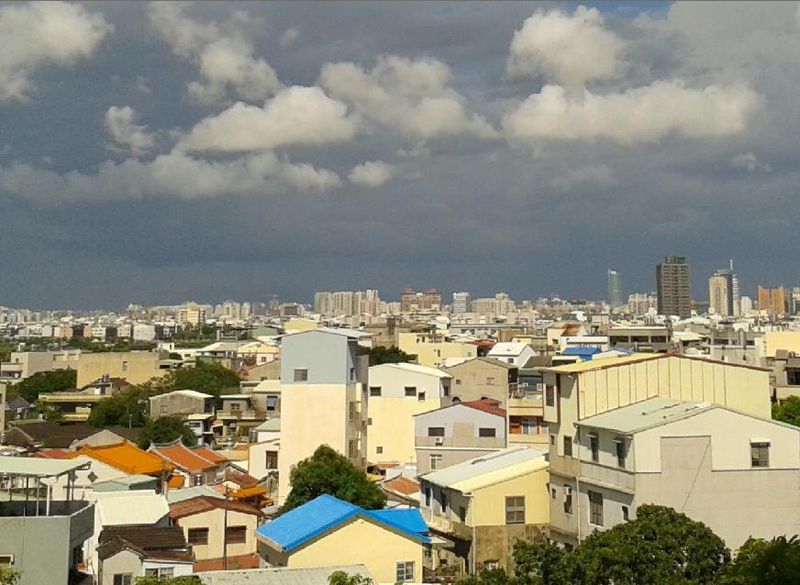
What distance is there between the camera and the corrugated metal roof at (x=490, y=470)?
19.4 m

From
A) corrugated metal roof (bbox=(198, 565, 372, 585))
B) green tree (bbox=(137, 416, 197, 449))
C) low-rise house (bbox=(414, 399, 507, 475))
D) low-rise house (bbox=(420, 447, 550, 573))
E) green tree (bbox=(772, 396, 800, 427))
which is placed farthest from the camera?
green tree (bbox=(137, 416, 197, 449))

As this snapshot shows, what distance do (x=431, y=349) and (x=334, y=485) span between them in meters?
46.7

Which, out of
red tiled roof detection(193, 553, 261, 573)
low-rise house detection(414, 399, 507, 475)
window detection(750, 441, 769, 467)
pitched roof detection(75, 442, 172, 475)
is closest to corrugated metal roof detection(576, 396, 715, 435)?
window detection(750, 441, 769, 467)

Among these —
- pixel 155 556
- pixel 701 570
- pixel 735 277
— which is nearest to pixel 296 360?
pixel 155 556

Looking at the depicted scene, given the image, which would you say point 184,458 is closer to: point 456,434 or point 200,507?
point 456,434

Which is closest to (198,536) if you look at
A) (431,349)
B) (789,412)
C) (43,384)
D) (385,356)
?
(789,412)

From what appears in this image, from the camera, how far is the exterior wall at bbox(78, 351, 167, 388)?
67.1 metres

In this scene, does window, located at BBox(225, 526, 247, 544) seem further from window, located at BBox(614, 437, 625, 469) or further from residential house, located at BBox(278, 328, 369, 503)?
residential house, located at BBox(278, 328, 369, 503)

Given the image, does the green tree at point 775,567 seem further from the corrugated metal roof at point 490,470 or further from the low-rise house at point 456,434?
the low-rise house at point 456,434

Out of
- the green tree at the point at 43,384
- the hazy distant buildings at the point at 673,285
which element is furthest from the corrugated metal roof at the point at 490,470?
the hazy distant buildings at the point at 673,285

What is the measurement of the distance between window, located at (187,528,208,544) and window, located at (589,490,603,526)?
8.12 meters

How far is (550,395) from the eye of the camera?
65.9ft

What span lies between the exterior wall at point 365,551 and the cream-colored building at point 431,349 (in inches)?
1890

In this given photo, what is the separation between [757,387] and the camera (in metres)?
19.6
